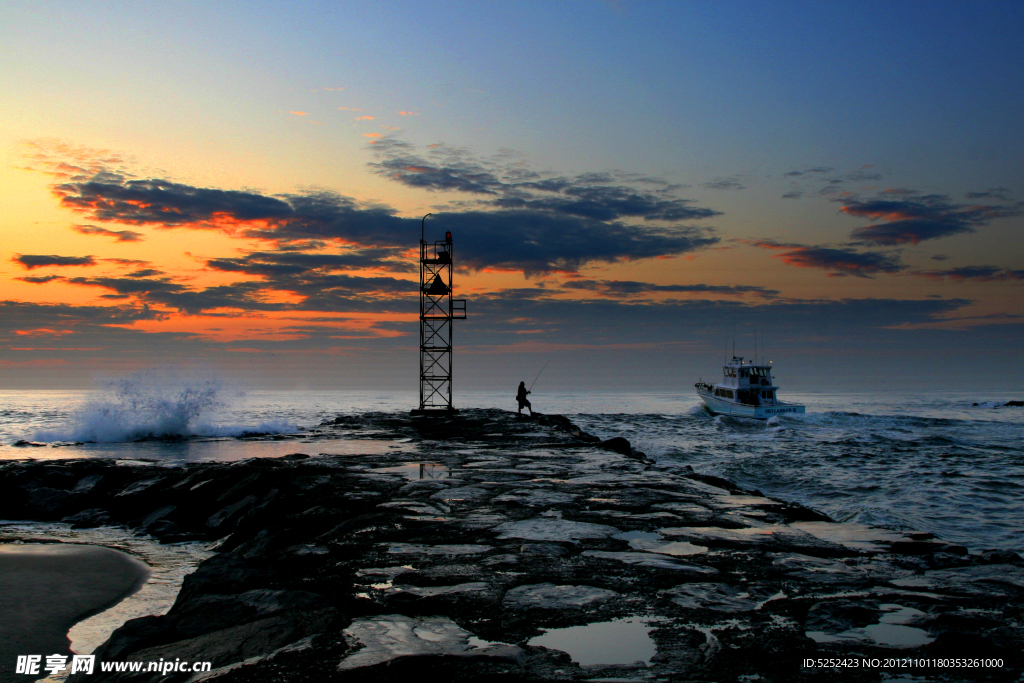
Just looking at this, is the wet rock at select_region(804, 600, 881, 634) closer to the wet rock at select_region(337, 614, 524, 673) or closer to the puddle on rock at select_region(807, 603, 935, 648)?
the puddle on rock at select_region(807, 603, 935, 648)

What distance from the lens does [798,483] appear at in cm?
1585

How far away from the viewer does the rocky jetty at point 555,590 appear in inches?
131

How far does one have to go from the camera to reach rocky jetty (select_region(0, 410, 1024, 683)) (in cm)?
333

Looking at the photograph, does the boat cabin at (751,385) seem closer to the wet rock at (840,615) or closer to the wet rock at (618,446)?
the wet rock at (618,446)

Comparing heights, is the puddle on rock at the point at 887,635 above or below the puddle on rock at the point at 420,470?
above

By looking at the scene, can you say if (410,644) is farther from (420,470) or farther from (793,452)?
(793,452)

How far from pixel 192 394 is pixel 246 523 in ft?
67.1

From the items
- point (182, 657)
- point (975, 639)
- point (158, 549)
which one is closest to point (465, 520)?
point (182, 657)

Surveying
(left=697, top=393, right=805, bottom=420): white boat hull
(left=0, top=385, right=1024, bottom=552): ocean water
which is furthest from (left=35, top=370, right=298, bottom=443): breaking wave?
(left=697, top=393, right=805, bottom=420): white boat hull

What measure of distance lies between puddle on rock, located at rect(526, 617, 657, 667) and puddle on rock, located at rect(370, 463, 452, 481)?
6.32m

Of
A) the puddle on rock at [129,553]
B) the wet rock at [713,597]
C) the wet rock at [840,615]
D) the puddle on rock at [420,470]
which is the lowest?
the puddle on rock at [129,553]

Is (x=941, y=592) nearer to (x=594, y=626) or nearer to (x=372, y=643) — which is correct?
(x=594, y=626)

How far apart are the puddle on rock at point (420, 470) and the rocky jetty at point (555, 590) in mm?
1139

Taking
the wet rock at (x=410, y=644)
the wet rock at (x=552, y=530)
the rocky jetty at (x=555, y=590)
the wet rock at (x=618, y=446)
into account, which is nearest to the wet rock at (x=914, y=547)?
the rocky jetty at (x=555, y=590)
